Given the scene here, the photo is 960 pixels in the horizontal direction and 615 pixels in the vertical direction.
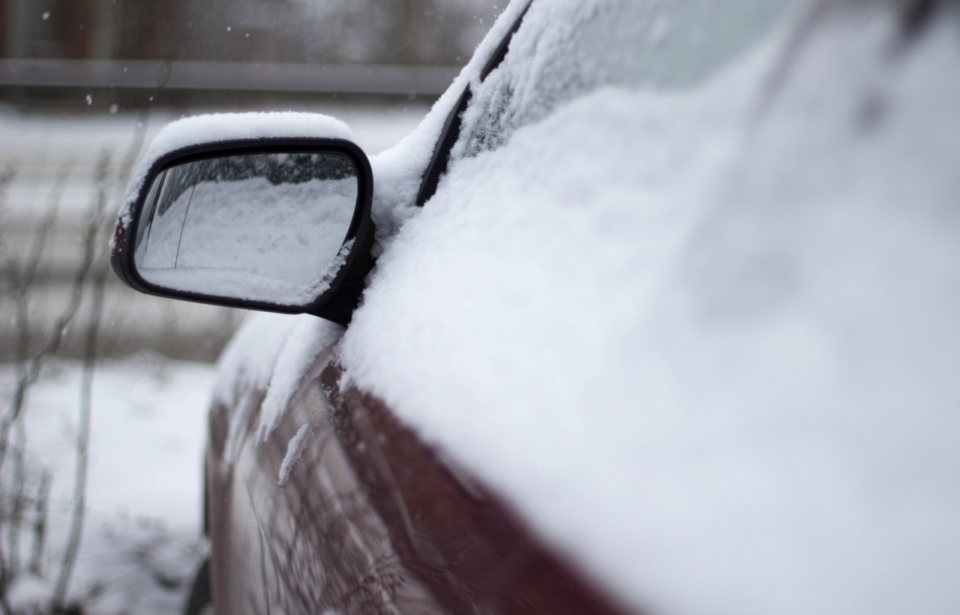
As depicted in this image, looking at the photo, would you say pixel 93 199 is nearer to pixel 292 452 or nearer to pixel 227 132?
pixel 227 132

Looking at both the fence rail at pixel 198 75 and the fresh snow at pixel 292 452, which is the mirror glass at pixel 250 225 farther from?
the fence rail at pixel 198 75

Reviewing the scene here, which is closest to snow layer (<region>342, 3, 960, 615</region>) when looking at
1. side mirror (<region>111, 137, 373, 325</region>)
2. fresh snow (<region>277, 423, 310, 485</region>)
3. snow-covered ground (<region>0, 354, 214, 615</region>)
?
fresh snow (<region>277, 423, 310, 485</region>)

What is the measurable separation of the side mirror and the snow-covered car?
0.71ft

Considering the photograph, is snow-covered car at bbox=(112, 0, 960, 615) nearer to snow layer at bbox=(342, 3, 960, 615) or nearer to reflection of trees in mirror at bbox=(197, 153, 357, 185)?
snow layer at bbox=(342, 3, 960, 615)

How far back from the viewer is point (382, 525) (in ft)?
2.63

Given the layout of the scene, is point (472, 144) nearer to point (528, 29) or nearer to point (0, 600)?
point (528, 29)

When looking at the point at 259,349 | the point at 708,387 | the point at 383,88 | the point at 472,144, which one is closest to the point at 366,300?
the point at 472,144

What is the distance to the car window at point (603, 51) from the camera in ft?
2.27

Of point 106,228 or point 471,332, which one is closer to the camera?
point 471,332

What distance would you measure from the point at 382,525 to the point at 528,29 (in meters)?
0.78

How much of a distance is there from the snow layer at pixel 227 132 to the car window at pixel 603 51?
27 cm

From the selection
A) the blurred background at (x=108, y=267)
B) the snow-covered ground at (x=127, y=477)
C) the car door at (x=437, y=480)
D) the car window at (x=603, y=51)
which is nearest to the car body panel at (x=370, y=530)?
the car door at (x=437, y=480)

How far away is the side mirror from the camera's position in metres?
1.23

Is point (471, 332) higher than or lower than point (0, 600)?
higher
